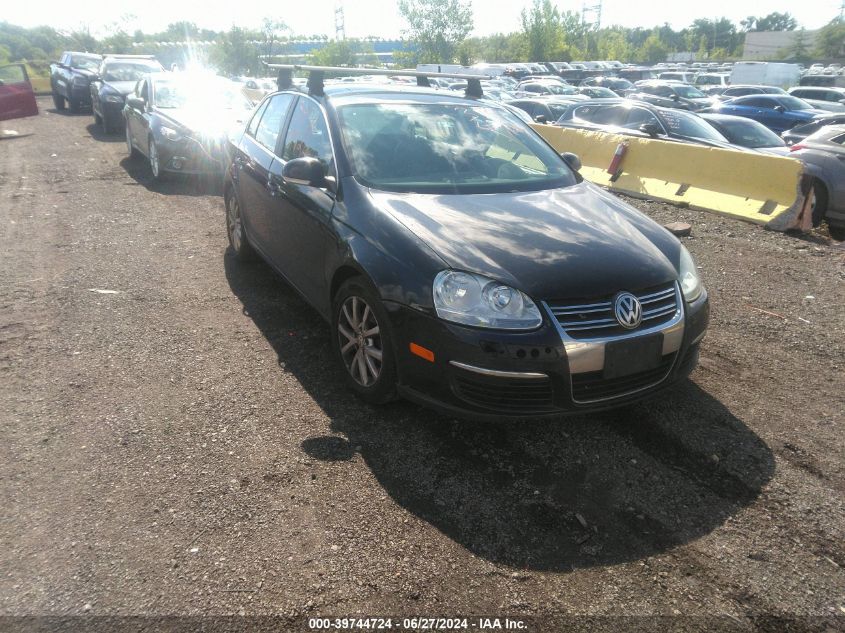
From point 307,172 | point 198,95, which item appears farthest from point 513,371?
point 198,95

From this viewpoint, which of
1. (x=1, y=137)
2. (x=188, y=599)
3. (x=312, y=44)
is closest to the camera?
(x=188, y=599)

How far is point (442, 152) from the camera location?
4426 mm

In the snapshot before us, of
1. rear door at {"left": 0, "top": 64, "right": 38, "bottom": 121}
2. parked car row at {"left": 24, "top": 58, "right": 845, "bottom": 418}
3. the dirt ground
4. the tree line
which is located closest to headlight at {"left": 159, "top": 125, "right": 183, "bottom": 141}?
parked car row at {"left": 24, "top": 58, "right": 845, "bottom": 418}

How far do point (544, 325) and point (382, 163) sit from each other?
5.49ft

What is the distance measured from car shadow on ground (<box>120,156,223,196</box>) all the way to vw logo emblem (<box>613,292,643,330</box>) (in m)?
7.97

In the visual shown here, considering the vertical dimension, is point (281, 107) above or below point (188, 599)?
above

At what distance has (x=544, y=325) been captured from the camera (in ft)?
10.4

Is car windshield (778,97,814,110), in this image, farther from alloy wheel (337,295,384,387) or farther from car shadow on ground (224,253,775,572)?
alloy wheel (337,295,384,387)

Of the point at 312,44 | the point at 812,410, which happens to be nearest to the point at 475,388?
the point at 812,410

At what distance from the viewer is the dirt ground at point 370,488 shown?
2547 millimetres

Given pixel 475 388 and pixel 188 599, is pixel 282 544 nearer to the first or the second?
pixel 188 599

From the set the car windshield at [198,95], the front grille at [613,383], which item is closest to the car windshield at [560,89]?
the car windshield at [198,95]

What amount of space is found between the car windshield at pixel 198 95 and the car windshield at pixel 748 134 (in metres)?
8.30

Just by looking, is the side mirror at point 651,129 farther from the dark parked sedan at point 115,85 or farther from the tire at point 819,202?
the dark parked sedan at point 115,85
